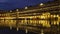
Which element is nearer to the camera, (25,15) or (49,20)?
(49,20)

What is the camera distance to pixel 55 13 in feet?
7.47

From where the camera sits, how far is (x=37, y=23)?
9.05 ft

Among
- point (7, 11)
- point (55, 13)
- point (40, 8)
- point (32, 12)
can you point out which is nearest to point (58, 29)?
point (55, 13)

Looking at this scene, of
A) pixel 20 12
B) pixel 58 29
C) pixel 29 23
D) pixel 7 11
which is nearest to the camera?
pixel 58 29

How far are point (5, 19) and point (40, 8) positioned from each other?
1508 mm

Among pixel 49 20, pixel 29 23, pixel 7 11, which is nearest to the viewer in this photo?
pixel 49 20

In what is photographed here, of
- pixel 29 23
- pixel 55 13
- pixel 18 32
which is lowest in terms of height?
pixel 18 32

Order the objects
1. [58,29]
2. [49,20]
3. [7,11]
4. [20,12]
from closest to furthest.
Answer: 1. [58,29]
2. [49,20]
3. [20,12]
4. [7,11]

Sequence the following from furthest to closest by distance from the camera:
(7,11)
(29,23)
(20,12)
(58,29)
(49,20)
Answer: (7,11), (20,12), (29,23), (49,20), (58,29)

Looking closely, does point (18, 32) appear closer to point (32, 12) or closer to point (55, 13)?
point (32, 12)

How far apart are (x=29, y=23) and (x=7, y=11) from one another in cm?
88

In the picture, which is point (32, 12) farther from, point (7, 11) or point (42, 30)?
point (7, 11)

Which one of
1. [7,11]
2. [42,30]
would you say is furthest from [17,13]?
[42,30]

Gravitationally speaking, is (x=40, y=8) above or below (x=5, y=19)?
above
